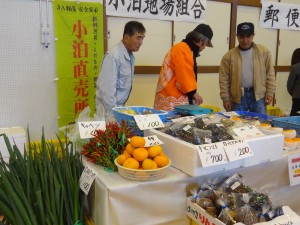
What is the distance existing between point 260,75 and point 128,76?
1361 millimetres

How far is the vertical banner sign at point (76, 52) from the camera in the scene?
2.85 meters

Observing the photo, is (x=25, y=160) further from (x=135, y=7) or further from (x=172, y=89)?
(x=135, y=7)

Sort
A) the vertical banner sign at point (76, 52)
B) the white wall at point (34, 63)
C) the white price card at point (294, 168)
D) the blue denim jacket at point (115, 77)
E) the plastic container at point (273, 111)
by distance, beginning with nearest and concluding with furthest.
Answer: the white price card at point (294, 168), the blue denim jacket at point (115, 77), the white wall at point (34, 63), the vertical banner sign at point (76, 52), the plastic container at point (273, 111)

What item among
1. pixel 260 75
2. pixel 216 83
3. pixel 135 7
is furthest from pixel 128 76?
pixel 216 83

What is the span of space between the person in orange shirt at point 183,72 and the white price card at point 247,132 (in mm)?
1054

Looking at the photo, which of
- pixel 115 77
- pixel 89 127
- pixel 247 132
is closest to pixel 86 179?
pixel 89 127

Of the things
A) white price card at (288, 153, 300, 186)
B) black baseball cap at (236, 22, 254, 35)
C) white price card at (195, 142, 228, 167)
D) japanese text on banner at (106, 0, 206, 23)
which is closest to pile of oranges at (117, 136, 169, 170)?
white price card at (195, 142, 228, 167)

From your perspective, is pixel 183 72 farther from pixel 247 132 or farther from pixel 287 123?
pixel 247 132

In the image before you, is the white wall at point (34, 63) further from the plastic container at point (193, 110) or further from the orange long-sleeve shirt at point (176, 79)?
the plastic container at point (193, 110)

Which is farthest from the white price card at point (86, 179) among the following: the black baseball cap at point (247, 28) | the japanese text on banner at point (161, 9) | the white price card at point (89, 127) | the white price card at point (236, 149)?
the japanese text on banner at point (161, 9)

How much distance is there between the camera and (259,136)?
3.89 ft

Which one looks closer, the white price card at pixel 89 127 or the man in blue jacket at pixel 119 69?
the white price card at pixel 89 127

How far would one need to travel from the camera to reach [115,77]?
88.8 inches

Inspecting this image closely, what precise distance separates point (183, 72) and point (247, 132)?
1.12m
